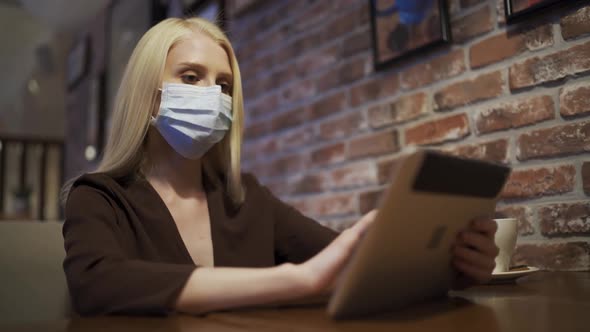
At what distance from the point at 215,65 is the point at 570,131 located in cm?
73

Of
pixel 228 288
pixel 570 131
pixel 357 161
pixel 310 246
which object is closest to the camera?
pixel 228 288

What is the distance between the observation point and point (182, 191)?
1042 mm

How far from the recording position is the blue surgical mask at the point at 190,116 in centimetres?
100

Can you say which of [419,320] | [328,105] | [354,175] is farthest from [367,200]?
[419,320]

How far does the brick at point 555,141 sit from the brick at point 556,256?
184 mm

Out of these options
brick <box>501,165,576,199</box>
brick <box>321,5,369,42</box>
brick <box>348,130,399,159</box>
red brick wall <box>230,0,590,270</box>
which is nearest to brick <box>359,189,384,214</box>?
red brick wall <box>230,0,590,270</box>

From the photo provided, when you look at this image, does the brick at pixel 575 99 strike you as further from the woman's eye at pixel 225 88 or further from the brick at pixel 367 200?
the woman's eye at pixel 225 88

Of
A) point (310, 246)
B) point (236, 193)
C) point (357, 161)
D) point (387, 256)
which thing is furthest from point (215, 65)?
point (387, 256)

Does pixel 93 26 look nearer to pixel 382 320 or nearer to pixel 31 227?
pixel 31 227

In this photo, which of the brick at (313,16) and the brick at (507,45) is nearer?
the brick at (507,45)

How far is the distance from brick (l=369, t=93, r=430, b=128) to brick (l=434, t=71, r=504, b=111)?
0.04m

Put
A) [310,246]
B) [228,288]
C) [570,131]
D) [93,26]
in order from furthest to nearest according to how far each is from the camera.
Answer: [93,26], [310,246], [570,131], [228,288]

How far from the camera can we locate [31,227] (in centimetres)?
100

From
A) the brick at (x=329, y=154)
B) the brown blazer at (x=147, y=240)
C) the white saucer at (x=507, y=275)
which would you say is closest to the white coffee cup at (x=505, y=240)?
the white saucer at (x=507, y=275)
